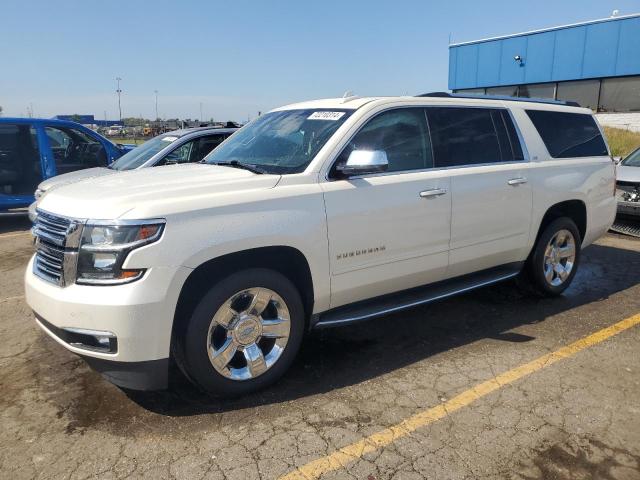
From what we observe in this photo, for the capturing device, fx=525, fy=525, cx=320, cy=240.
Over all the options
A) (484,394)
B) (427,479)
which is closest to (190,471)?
(427,479)

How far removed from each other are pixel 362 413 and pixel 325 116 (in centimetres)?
216

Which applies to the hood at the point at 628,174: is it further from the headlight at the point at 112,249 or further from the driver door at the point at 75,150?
the driver door at the point at 75,150

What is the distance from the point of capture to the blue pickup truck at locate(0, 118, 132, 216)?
9.12 meters

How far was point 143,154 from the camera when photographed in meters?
7.68

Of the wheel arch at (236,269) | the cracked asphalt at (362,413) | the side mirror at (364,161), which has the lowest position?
the cracked asphalt at (362,413)

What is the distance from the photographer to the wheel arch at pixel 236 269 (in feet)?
10.2

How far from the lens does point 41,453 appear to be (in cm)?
282

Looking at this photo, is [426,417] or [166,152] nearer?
[426,417]

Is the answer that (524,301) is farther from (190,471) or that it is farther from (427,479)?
(190,471)

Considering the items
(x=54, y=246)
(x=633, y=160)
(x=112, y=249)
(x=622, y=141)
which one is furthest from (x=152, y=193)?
(x=622, y=141)

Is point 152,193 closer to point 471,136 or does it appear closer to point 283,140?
point 283,140

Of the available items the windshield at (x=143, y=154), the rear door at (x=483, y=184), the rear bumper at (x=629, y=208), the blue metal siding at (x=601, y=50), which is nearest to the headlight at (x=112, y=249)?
the rear door at (x=483, y=184)

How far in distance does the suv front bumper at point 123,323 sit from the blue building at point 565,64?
32.0 meters

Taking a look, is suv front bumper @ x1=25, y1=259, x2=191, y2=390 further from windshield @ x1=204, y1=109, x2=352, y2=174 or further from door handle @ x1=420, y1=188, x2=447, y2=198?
door handle @ x1=420, y1=188, x2=447, y2=198
